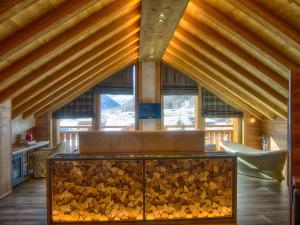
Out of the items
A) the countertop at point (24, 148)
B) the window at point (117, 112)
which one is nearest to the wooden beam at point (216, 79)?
the window at point (117, 112)

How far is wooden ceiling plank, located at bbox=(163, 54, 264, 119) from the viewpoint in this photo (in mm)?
6932

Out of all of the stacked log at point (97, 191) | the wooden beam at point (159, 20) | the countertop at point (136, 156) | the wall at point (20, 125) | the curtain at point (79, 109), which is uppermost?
the wooden beam at point (159, 20)

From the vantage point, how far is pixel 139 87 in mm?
7199

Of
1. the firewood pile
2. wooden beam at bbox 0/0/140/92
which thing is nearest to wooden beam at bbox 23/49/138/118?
wooden beam at bbox 0/0/140/92

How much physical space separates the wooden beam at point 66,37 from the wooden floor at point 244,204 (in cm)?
182

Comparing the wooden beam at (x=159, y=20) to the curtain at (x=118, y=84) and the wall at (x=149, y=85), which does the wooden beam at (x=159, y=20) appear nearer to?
the wall at (x=149, y=85)

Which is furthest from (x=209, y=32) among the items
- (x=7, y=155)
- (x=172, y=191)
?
(x=7, y=155)

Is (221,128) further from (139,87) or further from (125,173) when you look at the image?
(125,173)

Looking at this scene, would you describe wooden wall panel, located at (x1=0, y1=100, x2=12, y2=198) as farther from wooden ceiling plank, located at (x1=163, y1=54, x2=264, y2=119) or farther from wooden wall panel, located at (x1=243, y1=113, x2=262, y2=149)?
wooden wall panel, located at (x1=243, y1=113, x2=262, y2=149)

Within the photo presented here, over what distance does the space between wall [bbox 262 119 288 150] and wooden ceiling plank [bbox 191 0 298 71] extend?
2.61m

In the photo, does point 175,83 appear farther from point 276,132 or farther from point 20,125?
point 20,125

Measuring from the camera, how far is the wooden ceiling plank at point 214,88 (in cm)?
693

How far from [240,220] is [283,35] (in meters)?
2.39

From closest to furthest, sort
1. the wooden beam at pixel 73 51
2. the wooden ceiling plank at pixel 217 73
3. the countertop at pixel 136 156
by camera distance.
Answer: the countertop at pixel 136 156
the wooden beam at pixel 73 51
the wooden ceiling plank at pixel 217 73
